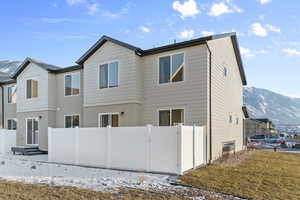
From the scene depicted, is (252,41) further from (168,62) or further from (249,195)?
(249,195)

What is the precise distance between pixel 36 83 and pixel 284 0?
52.5 feet

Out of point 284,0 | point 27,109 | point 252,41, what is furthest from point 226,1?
point 27,109

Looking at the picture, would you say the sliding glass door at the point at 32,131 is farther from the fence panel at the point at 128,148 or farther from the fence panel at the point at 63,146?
A: the fence panel at the point at 128,148

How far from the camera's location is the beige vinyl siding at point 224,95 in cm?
1263

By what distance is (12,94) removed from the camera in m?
20.1

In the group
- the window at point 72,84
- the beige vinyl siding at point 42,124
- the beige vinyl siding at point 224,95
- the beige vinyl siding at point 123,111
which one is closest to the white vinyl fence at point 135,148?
the beige vinyl siding at point 224,95

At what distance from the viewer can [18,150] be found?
51.8 ft

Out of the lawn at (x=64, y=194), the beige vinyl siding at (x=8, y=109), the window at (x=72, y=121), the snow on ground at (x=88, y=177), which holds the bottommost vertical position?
the snow on ground at (x=88, y=177)

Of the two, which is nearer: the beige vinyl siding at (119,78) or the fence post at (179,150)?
the fence post at (179,150)

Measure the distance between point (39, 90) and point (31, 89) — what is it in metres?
0.90

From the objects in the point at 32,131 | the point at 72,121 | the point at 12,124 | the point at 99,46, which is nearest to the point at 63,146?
the point at 72,121

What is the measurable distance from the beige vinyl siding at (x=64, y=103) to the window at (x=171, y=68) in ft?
19.6

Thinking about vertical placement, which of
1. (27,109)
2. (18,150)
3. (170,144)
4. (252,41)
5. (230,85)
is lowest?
(18,150)

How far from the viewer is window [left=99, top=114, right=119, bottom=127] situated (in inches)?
537
